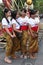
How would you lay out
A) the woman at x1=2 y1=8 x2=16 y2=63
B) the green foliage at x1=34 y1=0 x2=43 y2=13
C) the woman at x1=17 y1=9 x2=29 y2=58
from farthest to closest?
the green foliage at x1=34 y1=0 x2=43 y2=13 < the woman at x1=17 y1=9 x2=29 y2=58 < the woman at x1=2 y1=8 x2=16 y2=63

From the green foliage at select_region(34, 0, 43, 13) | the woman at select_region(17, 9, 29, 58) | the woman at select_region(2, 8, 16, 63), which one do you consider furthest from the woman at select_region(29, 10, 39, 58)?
the green foliage at select_region(34, 0, 43, 13)

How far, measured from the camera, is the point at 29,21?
8133mm

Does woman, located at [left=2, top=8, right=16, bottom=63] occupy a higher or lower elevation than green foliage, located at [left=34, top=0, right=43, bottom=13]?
higher

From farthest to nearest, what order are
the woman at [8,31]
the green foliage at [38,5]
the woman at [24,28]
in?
the green foliage at [38,5], the woman at [24,28], the woman at [8,31]

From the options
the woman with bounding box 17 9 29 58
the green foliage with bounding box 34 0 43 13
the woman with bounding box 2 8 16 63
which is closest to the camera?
the woman with bounding box 2 8 16 63

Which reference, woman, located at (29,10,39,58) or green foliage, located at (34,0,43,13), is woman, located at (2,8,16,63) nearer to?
woman, located at (29,10,39,58)

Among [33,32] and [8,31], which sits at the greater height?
[8,31]

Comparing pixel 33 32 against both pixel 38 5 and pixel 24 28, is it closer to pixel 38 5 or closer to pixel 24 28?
pixel 24 28

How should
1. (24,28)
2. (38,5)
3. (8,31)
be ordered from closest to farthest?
(8,31) → (24,28) → (38,5)

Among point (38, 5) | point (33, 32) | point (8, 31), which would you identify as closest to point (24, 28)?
point (33, 32)

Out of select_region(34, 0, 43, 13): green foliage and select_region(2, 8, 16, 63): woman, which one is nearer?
select_region(2, 8, 16, 63): woman

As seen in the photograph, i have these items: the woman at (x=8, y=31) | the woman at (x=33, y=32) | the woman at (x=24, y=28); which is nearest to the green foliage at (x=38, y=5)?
the woman at (x=33, y=32)

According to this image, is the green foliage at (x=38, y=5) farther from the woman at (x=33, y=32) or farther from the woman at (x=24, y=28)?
the woman at (x=24, y=28)

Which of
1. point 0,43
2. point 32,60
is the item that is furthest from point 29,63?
point 0,43
